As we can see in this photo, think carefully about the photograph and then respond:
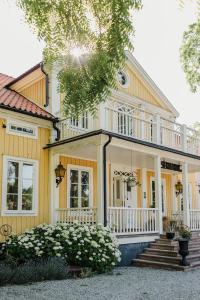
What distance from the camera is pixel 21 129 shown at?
12.0 metres

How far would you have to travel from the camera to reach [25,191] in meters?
11.8

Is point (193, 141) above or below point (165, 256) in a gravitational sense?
above

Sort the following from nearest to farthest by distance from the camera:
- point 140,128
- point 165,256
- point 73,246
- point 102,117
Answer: point 73,246, point 102,117, point 165,256, point 140,128

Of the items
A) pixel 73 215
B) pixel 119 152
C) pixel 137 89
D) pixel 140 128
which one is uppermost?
pixel 137 89

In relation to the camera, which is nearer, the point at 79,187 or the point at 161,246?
the point at 161,246

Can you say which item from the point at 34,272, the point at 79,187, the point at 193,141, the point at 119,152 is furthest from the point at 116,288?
the point at 193,141

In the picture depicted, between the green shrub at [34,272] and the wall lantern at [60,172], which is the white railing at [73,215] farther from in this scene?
the green shrub at [34,272]

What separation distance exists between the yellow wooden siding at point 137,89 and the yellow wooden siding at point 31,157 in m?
5.12

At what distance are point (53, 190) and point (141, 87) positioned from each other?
716 cm

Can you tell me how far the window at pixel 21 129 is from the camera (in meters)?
11.7

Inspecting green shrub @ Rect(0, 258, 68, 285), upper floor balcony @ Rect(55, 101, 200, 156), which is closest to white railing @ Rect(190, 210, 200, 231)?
upper floor balcony @ Rect(55, 101, 200, 156)

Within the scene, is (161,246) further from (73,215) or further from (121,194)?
(121,194)

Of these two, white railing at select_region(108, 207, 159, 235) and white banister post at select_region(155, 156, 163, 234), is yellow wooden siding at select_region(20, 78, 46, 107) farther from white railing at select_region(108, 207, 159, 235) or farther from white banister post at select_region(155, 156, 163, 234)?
white railing at select_region(108, 207, 159, 235)

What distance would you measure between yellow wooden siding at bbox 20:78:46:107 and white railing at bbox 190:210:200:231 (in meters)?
7.30
